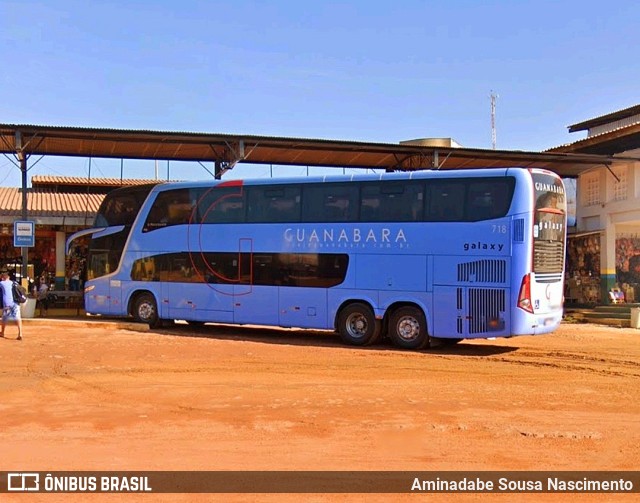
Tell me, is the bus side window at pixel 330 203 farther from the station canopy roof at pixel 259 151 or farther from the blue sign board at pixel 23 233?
the blue sign board at pixel 23 233

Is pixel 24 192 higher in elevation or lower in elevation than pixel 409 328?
higher

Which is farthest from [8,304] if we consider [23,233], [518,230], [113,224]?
[518,230]

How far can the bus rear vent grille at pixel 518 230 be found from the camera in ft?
42.5

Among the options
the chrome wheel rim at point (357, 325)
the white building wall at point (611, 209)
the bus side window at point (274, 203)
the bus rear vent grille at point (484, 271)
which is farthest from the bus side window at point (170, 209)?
the white building wall at point (611, 209)

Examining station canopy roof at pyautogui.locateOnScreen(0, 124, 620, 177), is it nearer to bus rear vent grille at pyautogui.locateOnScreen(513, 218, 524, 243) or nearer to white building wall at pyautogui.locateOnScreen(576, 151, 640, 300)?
white building wall at pyautogui.locateOnScreen(576, 151, 640, 300)

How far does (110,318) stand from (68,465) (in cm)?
1545

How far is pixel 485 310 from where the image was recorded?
1338 centimetres

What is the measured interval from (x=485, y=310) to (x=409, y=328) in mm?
1801

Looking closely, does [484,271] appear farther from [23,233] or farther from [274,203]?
[23,233]

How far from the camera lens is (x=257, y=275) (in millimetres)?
16047

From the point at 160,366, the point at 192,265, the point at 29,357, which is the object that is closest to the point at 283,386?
the point at 160,366

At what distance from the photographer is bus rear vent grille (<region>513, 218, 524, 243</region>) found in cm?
1295

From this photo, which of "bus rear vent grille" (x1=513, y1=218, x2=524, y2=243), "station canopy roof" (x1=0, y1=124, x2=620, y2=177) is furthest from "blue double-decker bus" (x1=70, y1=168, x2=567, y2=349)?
"station canopy roof" (x1=0, y1=124, x2=620, y2=177)

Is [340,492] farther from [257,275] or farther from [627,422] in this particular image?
[257,275]
